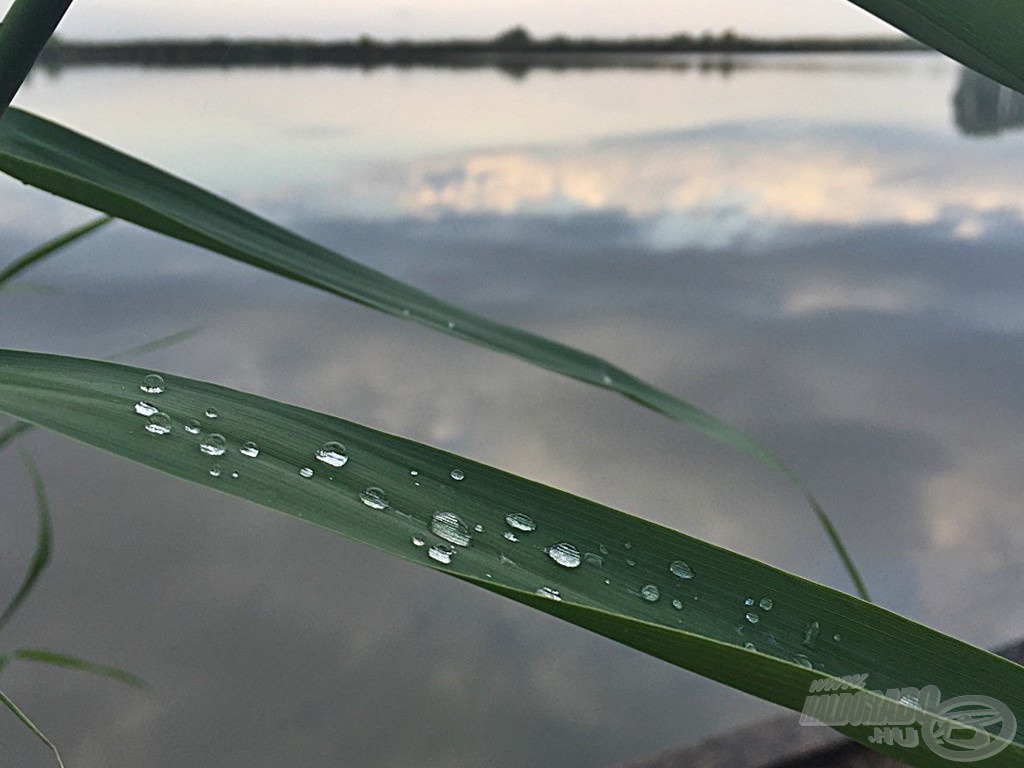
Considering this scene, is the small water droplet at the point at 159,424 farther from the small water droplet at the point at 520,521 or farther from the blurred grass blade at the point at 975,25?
the blurred grass blade at the point at 975,25

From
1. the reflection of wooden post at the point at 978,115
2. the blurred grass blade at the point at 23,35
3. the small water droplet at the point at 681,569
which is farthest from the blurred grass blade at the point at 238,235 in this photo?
the reflection of wooden post at the point at 978,115

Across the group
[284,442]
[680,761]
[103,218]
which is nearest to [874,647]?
[284,442]

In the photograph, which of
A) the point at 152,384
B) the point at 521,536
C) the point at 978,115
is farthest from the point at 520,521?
the point at 978,115

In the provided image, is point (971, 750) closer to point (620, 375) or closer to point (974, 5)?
point (974, 5)

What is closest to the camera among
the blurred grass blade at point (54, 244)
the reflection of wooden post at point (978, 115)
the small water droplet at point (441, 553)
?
the small water droplet at point (441, 553)

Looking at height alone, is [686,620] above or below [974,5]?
below

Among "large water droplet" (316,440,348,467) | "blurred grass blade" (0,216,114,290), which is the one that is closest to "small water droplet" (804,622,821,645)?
"large water droplet" (316,440,348,467)

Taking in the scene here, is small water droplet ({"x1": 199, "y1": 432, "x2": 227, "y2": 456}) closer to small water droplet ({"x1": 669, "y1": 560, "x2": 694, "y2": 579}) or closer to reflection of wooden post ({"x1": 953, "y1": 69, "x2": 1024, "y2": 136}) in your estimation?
small water droplet ({"x1": 669, "y1": 560, "x2": 694, "y2": 579})

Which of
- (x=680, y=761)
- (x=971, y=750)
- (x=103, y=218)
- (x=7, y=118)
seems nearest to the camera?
(x=971, y=750)
